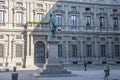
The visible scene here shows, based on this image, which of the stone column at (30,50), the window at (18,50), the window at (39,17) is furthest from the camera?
the window at (39,17)

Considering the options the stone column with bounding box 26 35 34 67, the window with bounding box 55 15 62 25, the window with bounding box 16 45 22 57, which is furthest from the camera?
the window with bounding box 55 15 62 25

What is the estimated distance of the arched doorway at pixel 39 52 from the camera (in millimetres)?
43925

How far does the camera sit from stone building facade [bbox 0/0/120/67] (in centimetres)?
4297

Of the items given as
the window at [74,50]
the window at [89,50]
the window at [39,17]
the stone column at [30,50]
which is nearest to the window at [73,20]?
the window at [74,50]

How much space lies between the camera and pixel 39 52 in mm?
44312

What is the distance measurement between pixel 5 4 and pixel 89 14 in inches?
590

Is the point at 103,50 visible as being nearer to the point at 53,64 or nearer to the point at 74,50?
the point at 74,50

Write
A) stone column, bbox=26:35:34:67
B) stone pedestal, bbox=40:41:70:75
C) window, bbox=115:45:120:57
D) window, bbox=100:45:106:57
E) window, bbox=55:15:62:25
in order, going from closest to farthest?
stone pedestal, bbox=40:41:70:75, stone column, bbox=26:35:34:67, window, bbox=55:15:62:25, window, bbox=100:45:106:57, window, bbox=115:45:120:57

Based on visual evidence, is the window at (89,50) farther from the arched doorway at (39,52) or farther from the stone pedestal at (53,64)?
the stone pedestal at (53,64)

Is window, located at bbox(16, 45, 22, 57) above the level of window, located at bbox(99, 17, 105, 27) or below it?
below

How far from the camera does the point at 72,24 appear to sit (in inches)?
1838

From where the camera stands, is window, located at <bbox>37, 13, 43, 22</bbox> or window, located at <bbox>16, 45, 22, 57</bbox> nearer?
window, located at <bbox>16, 45, 22, 57</bbox>

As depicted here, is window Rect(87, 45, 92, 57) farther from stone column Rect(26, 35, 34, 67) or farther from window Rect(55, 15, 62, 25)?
stone column Rect(26, 35, 34, 67)

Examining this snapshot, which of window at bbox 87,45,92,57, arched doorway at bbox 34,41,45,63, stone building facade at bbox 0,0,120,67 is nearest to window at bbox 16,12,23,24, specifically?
stone building facade at bbox 0,0,120,67
